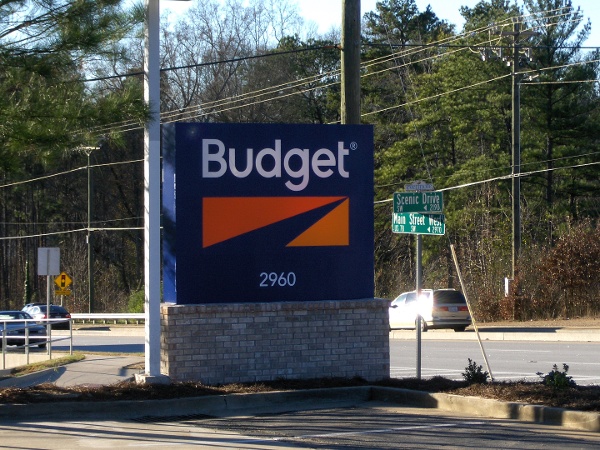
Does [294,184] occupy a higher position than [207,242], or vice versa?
[294,184]

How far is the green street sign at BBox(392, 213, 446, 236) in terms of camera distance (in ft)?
42.8

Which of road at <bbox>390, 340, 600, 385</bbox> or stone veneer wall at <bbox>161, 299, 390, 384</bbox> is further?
road at <bbox>390, 340, 600, 385</bbox>

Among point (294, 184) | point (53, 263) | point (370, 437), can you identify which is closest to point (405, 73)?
point (53, 263)

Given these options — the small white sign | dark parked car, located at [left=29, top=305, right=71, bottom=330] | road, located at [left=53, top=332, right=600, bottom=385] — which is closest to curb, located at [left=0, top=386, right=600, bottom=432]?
road, located at [left=53, top=332, right=600, bottom=385]

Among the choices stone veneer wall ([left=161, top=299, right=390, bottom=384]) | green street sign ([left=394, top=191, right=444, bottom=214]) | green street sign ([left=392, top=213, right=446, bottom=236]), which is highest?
green street sign ([left=394, top=191, right=444, bottom=214])

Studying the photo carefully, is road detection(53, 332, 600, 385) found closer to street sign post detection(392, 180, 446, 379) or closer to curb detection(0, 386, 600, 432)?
street sign post detection(392, 180, 446, 379)

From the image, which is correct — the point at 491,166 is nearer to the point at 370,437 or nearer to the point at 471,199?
the point at 471,199

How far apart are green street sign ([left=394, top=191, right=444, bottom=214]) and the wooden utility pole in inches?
61.6

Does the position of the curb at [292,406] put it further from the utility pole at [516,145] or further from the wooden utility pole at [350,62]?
the utility pole at [516,145]

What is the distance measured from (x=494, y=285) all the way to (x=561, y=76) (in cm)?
1512

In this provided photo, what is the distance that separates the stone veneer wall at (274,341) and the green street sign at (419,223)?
1194mm

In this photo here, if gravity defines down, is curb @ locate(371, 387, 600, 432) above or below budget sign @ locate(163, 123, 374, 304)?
below

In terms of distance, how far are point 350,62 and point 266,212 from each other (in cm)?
313

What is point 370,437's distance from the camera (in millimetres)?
9516
